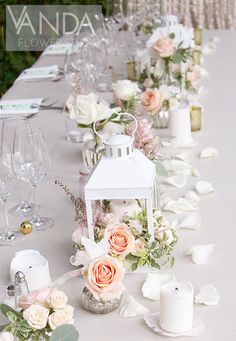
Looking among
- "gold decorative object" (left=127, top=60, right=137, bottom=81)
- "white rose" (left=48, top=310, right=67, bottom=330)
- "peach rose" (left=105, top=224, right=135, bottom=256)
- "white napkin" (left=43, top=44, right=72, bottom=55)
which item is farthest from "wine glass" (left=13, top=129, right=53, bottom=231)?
"white napkin" (left=43, top=44, right=72, bottom=55)

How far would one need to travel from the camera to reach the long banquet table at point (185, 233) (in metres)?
1.27

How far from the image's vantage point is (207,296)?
1.33 m

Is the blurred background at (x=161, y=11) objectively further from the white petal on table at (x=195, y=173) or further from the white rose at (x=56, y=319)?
the white rose at (x=56, y=319)

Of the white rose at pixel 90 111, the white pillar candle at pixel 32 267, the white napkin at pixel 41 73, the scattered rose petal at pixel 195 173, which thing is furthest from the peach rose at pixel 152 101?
the white napkin at pixel 41 73

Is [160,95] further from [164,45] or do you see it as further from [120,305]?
[120,305]

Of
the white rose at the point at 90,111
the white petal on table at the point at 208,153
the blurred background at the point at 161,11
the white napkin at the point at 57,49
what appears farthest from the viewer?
the blurred background at the point at 161,11

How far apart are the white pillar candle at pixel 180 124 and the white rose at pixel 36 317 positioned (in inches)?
45.4

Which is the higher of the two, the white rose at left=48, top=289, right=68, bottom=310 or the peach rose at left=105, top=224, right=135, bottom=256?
the white rose at left=48, top=289, right=68, bottom=310

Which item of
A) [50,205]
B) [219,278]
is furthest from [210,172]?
[219,278]

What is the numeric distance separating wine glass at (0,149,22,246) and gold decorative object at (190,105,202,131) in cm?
83

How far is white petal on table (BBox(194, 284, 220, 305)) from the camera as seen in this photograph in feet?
4.32

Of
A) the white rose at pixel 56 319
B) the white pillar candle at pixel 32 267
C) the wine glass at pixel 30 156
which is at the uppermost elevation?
the wine glass at pixel 30 156

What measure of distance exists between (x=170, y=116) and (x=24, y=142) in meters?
0.66

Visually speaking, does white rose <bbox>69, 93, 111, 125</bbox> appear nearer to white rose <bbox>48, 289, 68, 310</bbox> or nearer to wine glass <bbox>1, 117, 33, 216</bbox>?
wine glass <bbox>1, 117, 33, 216</bbox>
